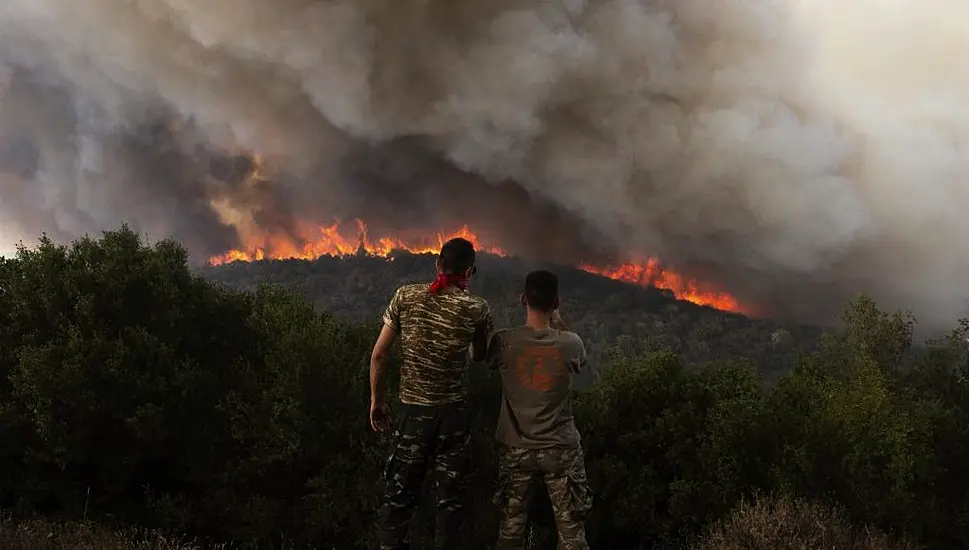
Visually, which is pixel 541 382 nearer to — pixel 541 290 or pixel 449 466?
pixel 541 290

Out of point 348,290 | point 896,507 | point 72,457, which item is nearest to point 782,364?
point 348,290

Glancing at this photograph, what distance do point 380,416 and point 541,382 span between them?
1691 mm

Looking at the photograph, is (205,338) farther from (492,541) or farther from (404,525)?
(404,525)

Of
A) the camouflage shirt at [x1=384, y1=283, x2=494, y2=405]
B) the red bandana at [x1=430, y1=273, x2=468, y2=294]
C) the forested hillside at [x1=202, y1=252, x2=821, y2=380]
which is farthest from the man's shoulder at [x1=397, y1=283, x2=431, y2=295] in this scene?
the forested hillside at [x1=202, y1=252, x2=821, y2=380]

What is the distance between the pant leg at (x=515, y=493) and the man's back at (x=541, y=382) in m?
0.15

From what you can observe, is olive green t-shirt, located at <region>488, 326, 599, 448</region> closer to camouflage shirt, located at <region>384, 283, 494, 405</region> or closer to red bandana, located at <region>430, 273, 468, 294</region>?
camouflage shirt, located at <region>384, 283, 494, 405</region>

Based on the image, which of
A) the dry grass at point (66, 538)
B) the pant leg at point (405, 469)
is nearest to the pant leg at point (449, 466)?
the pant leg at point (405, 469)

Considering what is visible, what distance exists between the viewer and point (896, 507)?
1335cm

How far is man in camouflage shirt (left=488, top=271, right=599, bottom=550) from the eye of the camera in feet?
20.1

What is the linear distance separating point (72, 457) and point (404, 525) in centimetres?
775

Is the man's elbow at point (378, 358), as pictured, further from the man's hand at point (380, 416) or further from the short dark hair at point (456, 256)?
the short dark hair at point (456, 256)

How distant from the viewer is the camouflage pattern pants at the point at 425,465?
6.37 meters

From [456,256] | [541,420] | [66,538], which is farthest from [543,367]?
[66,538]

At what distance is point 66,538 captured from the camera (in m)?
7.80
